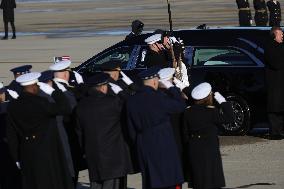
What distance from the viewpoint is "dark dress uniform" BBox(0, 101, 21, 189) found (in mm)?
11750

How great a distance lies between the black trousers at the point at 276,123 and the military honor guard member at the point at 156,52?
2.11 meters

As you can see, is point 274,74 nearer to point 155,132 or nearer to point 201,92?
point 201,92

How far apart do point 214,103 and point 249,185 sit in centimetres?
149

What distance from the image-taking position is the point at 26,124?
1095 cm

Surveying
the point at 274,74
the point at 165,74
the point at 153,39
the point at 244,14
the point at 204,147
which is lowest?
the point at 244,14

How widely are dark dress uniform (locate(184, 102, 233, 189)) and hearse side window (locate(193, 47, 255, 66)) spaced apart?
556 centimetres

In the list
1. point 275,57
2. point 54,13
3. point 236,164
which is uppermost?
point 275,57

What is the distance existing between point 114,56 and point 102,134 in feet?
20.7

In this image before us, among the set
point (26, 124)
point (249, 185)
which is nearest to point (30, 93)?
point (26, 124)

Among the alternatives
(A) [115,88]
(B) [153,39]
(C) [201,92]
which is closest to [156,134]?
(C) [201,92]

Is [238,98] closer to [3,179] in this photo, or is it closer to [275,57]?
[275,57]

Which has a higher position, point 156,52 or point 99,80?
point 99,80

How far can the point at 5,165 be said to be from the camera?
1192 centimetres

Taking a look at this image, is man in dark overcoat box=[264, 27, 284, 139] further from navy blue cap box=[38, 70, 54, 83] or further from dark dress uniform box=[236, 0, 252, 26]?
dark dress uniform box=[236, 0, 252, 26]
